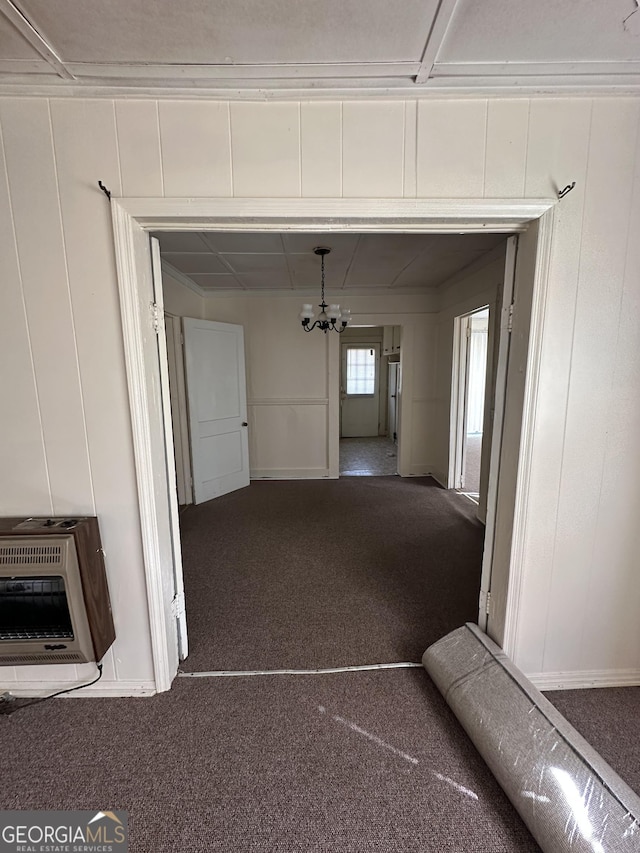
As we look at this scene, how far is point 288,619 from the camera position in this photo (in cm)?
210

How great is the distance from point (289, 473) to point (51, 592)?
357cm

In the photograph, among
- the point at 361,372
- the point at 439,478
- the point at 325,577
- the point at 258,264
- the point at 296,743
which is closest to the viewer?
the point at 296,743

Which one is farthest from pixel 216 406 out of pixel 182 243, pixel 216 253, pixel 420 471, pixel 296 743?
pixel 296 743

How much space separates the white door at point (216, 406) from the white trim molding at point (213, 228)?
7.95ft

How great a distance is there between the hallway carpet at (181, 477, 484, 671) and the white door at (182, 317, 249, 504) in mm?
328

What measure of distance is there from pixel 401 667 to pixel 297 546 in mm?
1380

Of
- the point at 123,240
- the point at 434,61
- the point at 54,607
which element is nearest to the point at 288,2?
the point at 434,61

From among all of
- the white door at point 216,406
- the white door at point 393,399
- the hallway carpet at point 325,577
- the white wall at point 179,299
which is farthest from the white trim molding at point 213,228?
the white door at point 393,399

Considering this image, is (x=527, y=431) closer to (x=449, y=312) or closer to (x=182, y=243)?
(x=182, y=243)

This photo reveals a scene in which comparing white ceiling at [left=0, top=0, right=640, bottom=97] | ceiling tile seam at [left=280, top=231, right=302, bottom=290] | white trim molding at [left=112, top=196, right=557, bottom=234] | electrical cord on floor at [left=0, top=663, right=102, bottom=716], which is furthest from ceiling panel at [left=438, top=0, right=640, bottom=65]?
electrical cord on floor at [left=0, top=663, right=102, bottom=716]

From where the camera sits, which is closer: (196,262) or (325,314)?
(196,262)

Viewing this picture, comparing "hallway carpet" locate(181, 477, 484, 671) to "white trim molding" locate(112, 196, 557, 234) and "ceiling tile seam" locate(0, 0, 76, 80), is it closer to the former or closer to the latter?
"white trim molding" locate(112, 196, 557, 234)

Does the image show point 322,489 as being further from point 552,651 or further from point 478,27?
point 478,27

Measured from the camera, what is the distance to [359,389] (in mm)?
7930
